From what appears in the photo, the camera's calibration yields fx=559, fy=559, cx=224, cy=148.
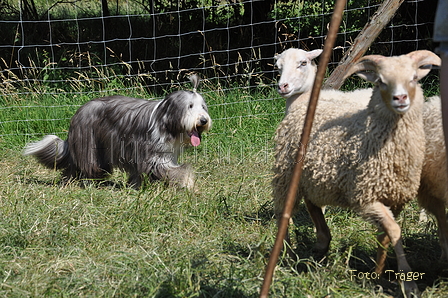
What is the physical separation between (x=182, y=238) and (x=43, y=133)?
12.0 feet

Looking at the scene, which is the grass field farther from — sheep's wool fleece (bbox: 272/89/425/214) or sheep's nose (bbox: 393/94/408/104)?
sheep's nose (bbox: 393/94/408/104)

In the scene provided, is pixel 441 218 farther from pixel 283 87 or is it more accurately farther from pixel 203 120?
pixel 203 120

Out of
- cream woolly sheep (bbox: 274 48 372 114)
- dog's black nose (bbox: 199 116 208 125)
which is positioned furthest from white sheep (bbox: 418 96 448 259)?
dog's black nose (bbox: 199 116 208 125)

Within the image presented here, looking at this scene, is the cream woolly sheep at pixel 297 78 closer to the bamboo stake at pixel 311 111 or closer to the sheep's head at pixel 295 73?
the sheep's head at pixel 295 73

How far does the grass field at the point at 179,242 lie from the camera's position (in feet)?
10.4

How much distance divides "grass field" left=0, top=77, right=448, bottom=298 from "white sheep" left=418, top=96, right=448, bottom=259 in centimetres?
29

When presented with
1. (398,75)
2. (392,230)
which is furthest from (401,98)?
(392,230)

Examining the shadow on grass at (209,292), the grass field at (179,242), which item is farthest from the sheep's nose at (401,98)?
the shadow on grass at (209,292)

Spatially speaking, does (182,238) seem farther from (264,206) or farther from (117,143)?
(117,143)

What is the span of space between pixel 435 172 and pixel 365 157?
535mm

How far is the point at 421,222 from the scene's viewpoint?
4367mm

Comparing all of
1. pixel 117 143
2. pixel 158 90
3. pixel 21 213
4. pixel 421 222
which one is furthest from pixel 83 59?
pixel 421 222

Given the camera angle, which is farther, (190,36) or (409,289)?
(190,36)

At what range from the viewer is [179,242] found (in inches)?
154
